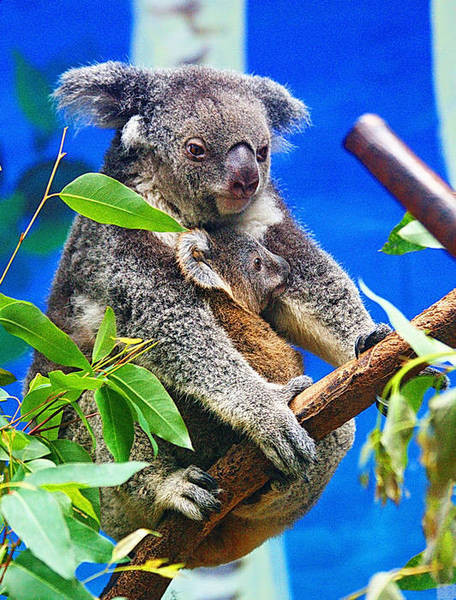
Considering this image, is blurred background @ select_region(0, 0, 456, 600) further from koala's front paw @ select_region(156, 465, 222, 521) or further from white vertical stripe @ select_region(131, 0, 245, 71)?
koala's front paw @ select_region(156, 465, 222, 521)

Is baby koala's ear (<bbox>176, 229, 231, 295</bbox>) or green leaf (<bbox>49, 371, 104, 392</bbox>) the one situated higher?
baby koala's ear (<bbox>176, 229, 231, 295</bbox>)

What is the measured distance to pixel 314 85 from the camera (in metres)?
3.43

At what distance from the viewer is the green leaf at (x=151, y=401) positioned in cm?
153

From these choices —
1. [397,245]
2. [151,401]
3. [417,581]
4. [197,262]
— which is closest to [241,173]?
[197,262]

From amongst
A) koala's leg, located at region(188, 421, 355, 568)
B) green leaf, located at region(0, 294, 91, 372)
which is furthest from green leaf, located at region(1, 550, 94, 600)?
koala's leg, located at region(188, 421, 355, 568)

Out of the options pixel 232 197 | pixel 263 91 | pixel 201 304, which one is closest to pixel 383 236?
pixel 263 91

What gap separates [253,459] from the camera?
6.05ft

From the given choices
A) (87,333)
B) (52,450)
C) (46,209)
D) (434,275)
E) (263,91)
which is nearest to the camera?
(52,450)

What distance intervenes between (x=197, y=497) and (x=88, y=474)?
0.82m

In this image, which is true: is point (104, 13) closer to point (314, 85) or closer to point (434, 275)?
point (314, 85)

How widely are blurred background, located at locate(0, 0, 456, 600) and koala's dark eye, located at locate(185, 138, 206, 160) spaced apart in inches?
40.8

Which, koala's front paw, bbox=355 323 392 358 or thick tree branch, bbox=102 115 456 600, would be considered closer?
thick tree branch, bbox=102 115 456 600

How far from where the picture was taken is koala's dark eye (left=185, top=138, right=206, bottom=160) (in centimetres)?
229

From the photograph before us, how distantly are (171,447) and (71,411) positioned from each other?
1.25ft
